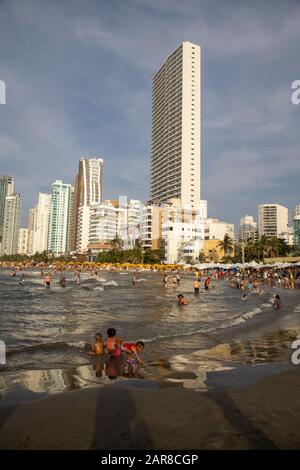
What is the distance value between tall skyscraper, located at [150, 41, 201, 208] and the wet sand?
416ft

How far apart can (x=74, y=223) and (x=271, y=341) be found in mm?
187876

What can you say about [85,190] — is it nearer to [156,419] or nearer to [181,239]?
[181,239]

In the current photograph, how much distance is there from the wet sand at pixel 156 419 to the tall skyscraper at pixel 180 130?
126787 mm

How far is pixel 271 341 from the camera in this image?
36.7 feet

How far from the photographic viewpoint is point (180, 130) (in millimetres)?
145125

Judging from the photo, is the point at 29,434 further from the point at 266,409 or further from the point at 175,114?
the point at 175,114

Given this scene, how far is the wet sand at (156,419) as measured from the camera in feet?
13.5

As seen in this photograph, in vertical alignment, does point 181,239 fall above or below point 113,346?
above

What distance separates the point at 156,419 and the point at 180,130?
5857 inches

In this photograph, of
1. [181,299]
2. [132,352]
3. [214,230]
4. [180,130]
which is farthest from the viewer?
[180,130]

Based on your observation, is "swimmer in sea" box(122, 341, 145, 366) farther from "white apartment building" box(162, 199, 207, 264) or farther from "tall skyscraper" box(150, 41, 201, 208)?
"tall skyscraper" box(150, 41, 201, 208)

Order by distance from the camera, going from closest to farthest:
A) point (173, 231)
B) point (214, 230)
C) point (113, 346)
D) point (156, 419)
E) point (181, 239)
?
point (156, 419) < point (113, 346) < point (173, 231) < point (181, 239) < point (214, 230)

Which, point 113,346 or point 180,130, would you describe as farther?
point 180,130

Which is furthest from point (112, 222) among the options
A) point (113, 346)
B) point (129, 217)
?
point (113, 346)
